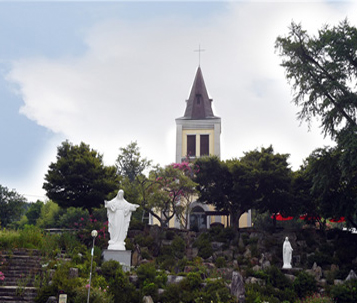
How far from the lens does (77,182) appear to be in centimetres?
2458

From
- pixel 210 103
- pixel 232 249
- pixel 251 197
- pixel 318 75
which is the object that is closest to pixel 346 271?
pixel 232 249

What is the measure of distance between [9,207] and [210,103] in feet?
75.4

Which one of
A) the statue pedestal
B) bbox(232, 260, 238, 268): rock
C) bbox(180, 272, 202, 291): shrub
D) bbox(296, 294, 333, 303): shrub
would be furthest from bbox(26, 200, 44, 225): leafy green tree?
bbox(296, 294, 333, 303): shrub

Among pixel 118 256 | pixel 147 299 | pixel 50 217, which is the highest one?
pixel 50 217

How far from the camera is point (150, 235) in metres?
22.6

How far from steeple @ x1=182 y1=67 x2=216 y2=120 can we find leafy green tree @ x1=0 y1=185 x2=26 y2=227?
18088 mm

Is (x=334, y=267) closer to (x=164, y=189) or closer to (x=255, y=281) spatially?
(x=255, y=281)

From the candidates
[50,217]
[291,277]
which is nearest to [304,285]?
[291,277]

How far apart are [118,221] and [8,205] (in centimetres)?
2101

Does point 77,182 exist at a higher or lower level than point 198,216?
higher

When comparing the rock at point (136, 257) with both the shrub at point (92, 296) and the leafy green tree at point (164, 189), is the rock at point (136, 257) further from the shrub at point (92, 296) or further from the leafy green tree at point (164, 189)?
the shrub at point (92, 296)

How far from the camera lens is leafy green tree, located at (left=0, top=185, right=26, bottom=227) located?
34.1 metres

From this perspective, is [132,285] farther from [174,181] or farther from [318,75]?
[318,75]

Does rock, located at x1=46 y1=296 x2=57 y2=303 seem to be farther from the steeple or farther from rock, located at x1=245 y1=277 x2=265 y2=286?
the steeple
